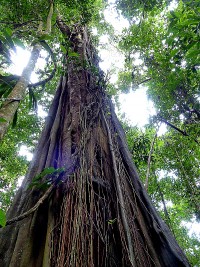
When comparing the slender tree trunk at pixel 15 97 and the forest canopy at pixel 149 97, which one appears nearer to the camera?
the slender tree trunk at pixel 15 97

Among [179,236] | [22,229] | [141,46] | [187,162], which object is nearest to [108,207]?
[22,229]

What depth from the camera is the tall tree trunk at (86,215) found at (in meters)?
1.49

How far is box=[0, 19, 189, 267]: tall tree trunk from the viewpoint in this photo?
149 centimetres

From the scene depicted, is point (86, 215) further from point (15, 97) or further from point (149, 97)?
point (149, 97)

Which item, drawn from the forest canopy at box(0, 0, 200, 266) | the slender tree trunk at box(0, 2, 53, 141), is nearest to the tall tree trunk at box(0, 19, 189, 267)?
the slender tree trunk at box(0, 2, 53, 141)

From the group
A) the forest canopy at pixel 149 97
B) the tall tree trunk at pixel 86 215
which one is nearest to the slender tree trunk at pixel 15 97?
the tall tree trunk at pixel 86 215

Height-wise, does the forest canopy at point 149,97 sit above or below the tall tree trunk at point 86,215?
above

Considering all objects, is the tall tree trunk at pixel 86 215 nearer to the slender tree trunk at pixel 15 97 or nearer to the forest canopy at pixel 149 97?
the slender tree trunk at pixel 15 97

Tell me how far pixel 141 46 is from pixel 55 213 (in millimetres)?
5208

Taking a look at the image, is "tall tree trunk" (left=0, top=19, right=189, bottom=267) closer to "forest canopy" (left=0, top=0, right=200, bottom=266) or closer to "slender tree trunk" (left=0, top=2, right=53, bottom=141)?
"slender tree trunk" (left=0, top=2, right=53, bottom=141)

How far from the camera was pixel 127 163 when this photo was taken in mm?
2455

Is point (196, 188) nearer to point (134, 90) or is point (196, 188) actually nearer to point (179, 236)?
point (179, 236)

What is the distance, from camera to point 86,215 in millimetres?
1586

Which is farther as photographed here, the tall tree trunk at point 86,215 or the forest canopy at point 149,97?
the forest canopy at point 149,97
